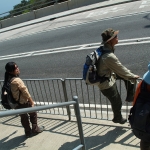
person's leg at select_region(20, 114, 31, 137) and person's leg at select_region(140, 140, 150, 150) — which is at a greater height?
person's leg at select_region(140, 140, 150, 150)

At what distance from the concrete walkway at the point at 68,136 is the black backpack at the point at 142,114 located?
120 centimetres

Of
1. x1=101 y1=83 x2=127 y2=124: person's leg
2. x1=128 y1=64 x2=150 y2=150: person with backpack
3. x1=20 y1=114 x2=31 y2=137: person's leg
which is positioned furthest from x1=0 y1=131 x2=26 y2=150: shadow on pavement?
x1=128 y1=64 x2=150 y2=150: person with backpack

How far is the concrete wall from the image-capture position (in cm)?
2123

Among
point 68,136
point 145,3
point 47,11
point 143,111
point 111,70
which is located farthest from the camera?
point 47,11

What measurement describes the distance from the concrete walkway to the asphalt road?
2884 millimetres

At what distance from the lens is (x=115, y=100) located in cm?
415

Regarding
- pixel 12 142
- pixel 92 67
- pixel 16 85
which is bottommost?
pixel 12 142

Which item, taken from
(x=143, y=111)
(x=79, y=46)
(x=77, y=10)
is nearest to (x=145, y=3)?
(x=77, y=10)

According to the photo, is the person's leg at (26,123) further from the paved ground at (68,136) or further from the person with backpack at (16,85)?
the person with backpack at (16,85)

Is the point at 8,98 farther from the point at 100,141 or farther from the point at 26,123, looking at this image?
the point at 100,141

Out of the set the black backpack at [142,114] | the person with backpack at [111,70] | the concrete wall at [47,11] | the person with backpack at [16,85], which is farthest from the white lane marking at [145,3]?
the black backpack at [142,114]

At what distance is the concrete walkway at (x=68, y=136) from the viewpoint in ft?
13.3

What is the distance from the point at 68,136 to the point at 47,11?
19.1 meters

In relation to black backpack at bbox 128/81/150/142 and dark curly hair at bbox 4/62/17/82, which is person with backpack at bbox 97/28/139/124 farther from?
dark curly hair at bbox 4/62/17/82
